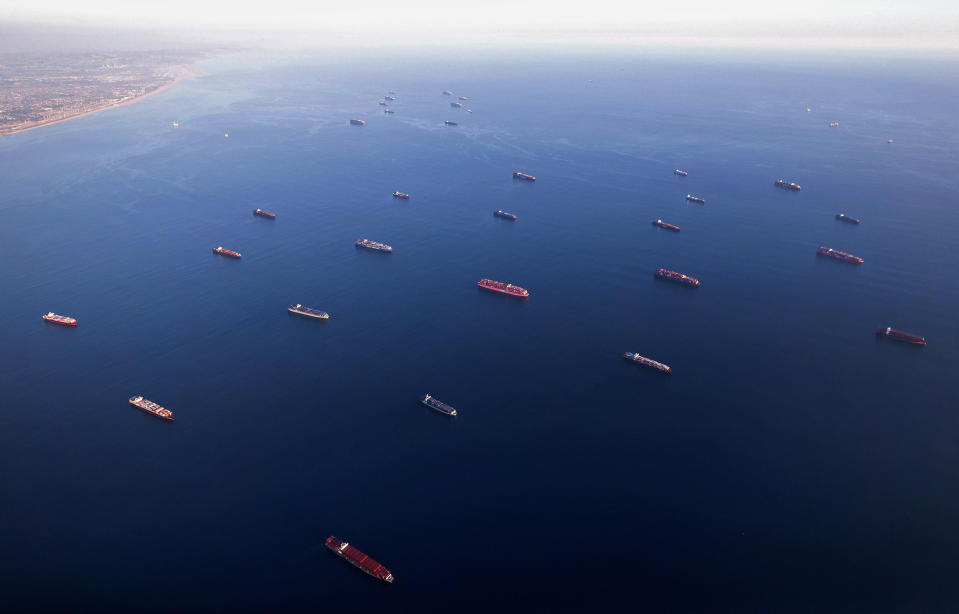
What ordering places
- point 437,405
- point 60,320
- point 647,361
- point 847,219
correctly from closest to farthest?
point 437,405 → point 647,361 → point 60,320 → point 847,219

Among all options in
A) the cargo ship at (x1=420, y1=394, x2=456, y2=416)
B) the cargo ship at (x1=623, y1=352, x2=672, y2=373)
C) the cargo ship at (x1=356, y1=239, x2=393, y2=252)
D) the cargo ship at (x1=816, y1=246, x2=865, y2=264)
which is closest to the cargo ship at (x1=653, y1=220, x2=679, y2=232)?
the cargo ship at (x1=816, y1=246, x2=865, y2=264)

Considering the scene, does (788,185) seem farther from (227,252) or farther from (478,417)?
(227,252)

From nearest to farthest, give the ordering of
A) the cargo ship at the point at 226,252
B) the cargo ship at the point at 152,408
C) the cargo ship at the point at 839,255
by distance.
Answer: the cargo ship at the point at 152,408, the cargo ship at the point at 839,255, the cargo ship at the point at 226,252

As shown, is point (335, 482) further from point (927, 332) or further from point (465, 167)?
point (465, 167)

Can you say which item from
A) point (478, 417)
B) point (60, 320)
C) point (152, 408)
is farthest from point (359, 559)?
point (60, 320)

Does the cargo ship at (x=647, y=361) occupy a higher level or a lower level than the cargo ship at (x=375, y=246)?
lower

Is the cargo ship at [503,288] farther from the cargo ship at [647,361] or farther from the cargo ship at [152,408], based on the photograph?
the cargo ship at [152,408]

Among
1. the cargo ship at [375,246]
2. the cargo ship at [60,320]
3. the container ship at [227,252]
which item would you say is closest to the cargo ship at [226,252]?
the container ship at [227,252]
